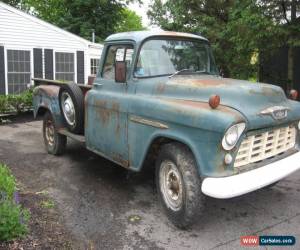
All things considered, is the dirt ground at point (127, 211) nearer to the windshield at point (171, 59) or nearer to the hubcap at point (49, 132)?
the hubcap at point (49, 132)

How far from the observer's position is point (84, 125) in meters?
6.15

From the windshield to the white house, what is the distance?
10171 mm

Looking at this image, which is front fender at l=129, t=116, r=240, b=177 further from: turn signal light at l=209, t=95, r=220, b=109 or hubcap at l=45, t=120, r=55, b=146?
hubcap at l=45, t=120, r=55, b=146

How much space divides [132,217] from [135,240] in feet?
1.91

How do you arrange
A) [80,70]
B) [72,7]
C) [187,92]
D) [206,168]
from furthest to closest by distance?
[72,7], [80,70], [187,92], [206,168]

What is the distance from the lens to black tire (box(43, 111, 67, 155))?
23.6ft

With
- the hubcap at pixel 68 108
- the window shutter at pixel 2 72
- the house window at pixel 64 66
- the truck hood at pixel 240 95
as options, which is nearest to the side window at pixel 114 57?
the truck hood at pixel 240 95

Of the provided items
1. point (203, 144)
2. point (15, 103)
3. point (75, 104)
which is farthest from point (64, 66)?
point (203, 144)

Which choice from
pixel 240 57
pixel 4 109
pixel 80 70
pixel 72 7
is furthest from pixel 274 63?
pixel 72 7

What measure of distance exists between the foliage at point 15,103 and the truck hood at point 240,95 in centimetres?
854

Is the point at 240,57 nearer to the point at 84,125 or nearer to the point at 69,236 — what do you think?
the point at 84,125

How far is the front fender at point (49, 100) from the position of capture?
6914 millimetres

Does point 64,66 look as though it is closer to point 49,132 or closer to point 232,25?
point 232,25

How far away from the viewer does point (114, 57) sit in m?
5.66
